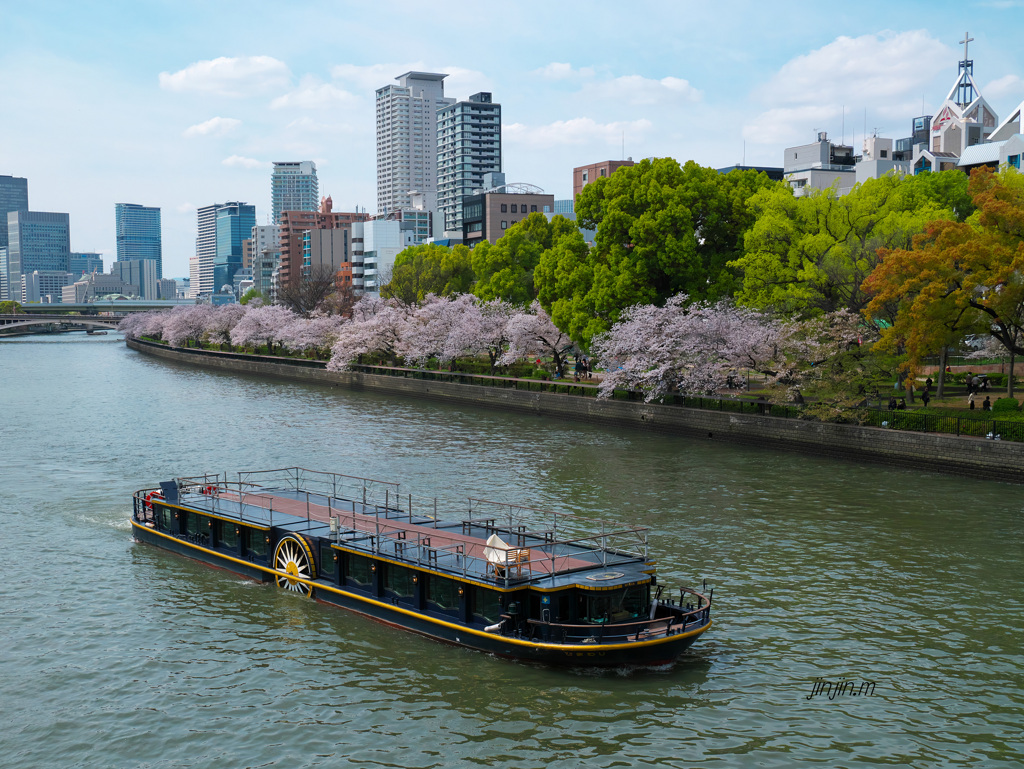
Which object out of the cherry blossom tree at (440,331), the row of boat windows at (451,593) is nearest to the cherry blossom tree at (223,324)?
the cherry blossom tree at (440,331)

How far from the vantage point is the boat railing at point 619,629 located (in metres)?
20.4

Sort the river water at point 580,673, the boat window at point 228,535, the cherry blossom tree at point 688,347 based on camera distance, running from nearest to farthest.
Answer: the river water at point 580,673, the boat window at point 228,535, the cherry blossom tree at point 688,347

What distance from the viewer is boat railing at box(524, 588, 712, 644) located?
2038 cm

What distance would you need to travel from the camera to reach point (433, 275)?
109 metres

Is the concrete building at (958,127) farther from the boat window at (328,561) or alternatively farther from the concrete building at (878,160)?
the boat window at (328,561)

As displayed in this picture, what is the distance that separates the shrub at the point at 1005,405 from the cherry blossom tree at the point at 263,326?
92.4m

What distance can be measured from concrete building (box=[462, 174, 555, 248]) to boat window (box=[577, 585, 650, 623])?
481ft

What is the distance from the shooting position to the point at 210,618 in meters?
25.3

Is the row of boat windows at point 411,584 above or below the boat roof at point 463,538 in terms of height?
below

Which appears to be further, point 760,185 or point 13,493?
point 760,185

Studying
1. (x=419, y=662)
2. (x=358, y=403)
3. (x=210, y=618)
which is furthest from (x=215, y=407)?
(x=419, y=662)

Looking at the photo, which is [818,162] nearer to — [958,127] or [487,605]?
[958,127]

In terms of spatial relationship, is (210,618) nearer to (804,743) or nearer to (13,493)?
(804,743)

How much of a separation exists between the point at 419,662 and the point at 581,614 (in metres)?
4.33
